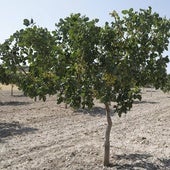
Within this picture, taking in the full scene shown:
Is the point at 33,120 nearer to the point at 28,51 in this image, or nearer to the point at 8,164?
the point at 8,164

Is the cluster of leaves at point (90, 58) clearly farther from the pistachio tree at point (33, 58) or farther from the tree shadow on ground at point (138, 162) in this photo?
the tree shadow on ground at point (138, 162)

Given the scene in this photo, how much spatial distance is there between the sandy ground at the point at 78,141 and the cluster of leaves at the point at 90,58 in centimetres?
296

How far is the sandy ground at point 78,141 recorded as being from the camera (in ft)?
46.0

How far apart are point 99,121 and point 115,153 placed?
11.0 meters

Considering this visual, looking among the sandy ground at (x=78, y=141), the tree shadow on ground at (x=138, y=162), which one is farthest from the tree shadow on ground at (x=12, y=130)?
the tree shadow on ground at (x=138, y=162)

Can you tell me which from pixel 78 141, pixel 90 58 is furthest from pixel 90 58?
pixel 78 141

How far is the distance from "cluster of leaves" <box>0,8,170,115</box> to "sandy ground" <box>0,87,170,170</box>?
9.70ft

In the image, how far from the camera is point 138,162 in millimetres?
14031

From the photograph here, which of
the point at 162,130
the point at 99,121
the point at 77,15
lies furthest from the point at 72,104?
the point at 99,121

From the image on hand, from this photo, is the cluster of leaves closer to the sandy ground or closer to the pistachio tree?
the pistachio tree

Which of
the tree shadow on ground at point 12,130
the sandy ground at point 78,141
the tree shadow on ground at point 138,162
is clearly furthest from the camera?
the tree shadow on ground at point 12,130

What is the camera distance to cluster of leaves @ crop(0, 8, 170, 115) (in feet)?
38.0

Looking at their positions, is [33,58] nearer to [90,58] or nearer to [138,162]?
[90,58]

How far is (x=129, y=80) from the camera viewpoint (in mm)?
12148
